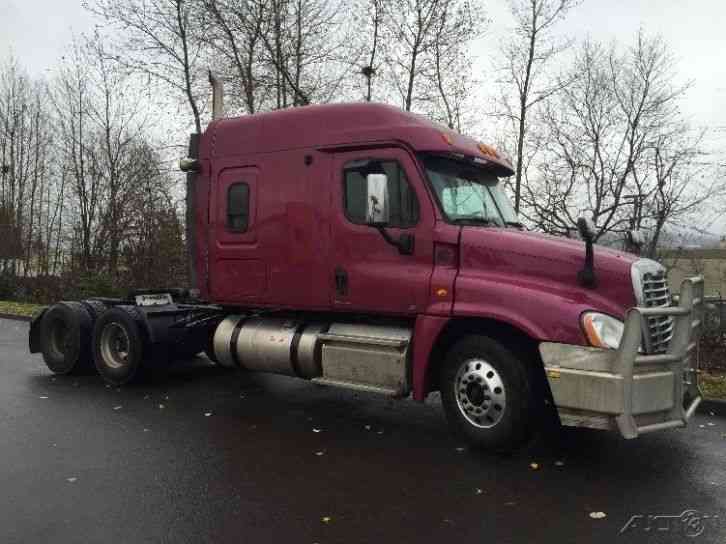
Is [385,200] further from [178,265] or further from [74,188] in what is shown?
[74,188]

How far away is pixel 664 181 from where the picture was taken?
1616cm

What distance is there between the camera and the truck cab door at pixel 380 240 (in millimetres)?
5727

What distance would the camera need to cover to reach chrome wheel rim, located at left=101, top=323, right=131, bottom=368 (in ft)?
26.7

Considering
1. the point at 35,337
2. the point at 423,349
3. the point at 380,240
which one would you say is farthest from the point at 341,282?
the point at 35,337

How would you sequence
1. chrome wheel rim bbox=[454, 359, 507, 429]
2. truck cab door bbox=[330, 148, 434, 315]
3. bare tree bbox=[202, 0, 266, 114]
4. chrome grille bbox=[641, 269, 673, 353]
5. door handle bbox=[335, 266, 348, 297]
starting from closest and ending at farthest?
chrome grille bbox=[641, 269, 673, 353], chrome wheel rim bbox=[454, 359, 507, 429], truck cab door bbox=[330, 148, 434, 315], door handle bbox=[335, 266, 348, 297], bare tree bbox=[202, 0, 266, 114]

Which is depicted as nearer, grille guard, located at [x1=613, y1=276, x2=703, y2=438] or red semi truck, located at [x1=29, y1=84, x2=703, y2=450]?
grille guard, located at [x1=613, y1=276, x2=703, y2=438]

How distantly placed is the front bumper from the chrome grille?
0.31 ft

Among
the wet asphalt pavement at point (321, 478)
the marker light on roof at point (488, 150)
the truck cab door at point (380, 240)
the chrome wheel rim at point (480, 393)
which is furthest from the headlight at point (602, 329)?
the marker light on roof at point (488, 150)

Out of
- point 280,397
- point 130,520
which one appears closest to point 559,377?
point 130,520

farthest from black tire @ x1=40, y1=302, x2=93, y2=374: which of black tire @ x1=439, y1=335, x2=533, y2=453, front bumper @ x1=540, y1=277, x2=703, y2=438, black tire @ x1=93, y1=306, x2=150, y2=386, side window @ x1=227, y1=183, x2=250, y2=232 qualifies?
front bumper @ x1=540, y1=277, x2=703, y2=438

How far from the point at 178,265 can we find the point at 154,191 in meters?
3.67

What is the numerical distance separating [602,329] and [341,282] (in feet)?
8.50

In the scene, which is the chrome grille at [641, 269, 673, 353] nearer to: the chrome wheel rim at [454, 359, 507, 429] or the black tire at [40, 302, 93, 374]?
the chrome wheel rim at [454, 359, 507, 429]

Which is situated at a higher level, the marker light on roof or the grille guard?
the marker light on roof
